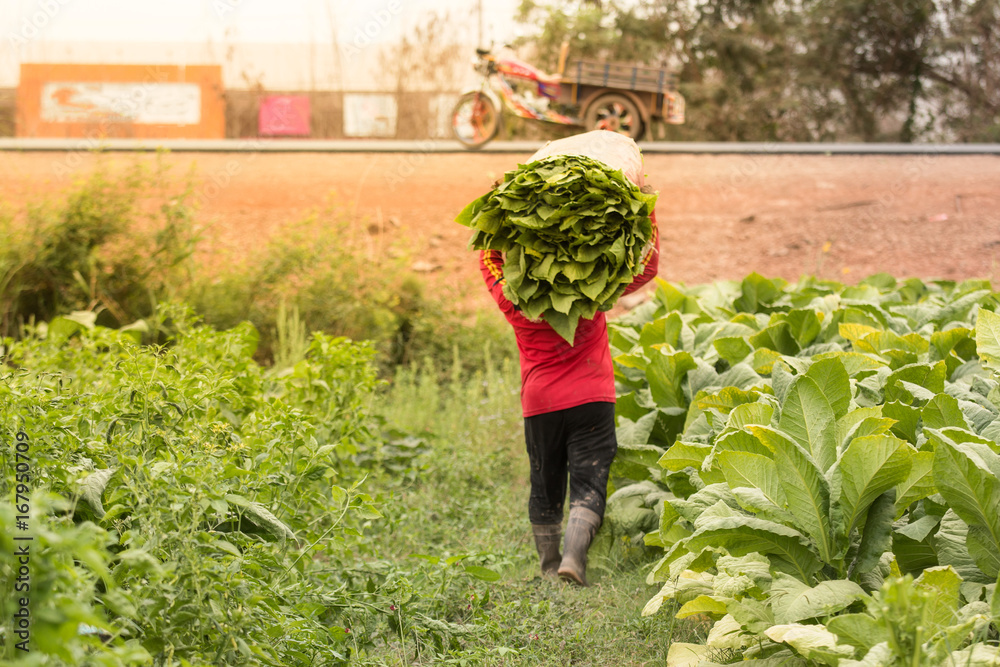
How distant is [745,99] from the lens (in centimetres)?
1786

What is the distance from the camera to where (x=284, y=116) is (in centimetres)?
1675

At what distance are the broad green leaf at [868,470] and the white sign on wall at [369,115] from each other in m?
15.0

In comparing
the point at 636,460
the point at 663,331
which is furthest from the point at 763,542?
the point at 663,331

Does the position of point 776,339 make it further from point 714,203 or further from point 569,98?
point 569,98

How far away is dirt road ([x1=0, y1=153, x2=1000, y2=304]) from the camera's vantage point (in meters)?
9.94

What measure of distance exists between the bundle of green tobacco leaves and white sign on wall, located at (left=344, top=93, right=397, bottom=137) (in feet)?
44.2

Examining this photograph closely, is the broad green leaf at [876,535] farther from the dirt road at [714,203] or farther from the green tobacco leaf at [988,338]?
the dirt road at [714,203]

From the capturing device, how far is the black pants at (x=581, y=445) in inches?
135

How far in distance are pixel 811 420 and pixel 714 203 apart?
9444mm

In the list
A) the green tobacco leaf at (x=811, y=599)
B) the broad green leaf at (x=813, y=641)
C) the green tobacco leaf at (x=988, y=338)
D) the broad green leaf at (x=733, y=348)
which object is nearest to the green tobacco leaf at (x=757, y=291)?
the broad green leaf at (x=733, y=348)

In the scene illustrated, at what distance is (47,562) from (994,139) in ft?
64.6

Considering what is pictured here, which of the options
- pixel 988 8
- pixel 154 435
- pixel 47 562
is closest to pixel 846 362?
pixel 154 435

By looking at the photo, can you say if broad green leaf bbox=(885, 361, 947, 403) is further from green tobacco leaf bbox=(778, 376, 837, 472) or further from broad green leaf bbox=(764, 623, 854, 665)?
broad green leaf bbox=(764, 623, 854, 665)

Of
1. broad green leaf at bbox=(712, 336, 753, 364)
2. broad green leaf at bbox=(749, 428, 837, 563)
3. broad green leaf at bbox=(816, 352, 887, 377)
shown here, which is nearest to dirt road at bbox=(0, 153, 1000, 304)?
broad green leaf at bbox=(712, 336, 753, 364)
